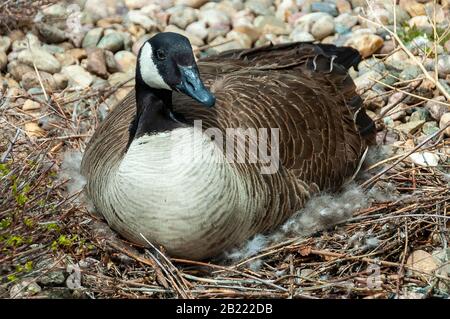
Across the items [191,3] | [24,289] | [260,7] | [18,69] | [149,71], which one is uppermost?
[149,71]

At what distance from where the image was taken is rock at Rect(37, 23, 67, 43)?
7.70 meters

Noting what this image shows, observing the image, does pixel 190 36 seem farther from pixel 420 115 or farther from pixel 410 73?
pixel 420 115

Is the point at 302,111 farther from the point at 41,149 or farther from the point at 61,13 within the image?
the point at 61,13

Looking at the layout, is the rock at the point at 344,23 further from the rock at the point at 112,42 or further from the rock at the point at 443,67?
the rock at the point at 112,42

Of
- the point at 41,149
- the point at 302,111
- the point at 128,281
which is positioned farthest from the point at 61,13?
the point at 128,281

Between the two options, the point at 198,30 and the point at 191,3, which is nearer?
the point at 198,30

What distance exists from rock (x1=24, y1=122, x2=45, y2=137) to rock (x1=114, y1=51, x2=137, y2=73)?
118 centimetres

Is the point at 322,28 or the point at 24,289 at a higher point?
the point at 24,289

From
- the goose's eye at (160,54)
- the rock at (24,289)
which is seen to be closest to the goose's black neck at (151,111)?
the goose's eye at (160,54)

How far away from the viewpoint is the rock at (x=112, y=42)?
766 cm

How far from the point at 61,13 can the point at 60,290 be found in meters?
3.90

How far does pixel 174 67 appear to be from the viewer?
15.1 ft

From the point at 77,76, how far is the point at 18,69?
1.65 ft

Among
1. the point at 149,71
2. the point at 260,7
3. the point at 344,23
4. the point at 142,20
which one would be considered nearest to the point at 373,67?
the point at 344,23
